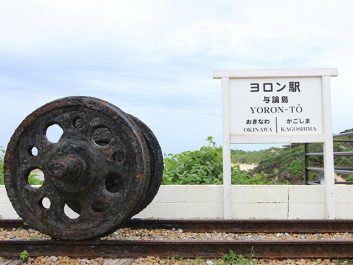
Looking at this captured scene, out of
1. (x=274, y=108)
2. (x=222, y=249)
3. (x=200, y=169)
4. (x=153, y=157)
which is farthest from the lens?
(x=200, y=169)

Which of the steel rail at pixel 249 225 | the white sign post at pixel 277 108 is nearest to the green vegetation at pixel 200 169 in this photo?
the white sign post at pixel 277 108

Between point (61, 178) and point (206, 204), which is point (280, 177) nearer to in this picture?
point (206, 204)

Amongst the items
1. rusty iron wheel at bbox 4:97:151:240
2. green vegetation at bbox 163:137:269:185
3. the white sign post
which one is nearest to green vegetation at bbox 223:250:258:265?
rusty iron wheel at bbox 4:97:151:240

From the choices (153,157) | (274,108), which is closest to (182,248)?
(153,157)

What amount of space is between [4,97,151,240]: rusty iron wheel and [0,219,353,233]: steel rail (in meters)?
1.25

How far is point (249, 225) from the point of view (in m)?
5.74

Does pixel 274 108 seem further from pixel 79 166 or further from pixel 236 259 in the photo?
pixel 79 166

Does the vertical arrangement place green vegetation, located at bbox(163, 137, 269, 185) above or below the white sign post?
below

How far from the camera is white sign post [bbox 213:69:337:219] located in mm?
6992

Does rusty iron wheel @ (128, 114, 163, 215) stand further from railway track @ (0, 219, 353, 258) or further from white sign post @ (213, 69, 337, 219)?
white sign post @ (213, 69, 337, 219)

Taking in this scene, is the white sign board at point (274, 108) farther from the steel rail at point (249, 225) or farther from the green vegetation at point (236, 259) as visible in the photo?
the green vegetation at point (236, 259)

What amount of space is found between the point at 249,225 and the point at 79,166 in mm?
2504

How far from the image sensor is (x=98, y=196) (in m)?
4.40

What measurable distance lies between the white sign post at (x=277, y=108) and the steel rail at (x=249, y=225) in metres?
1.27
